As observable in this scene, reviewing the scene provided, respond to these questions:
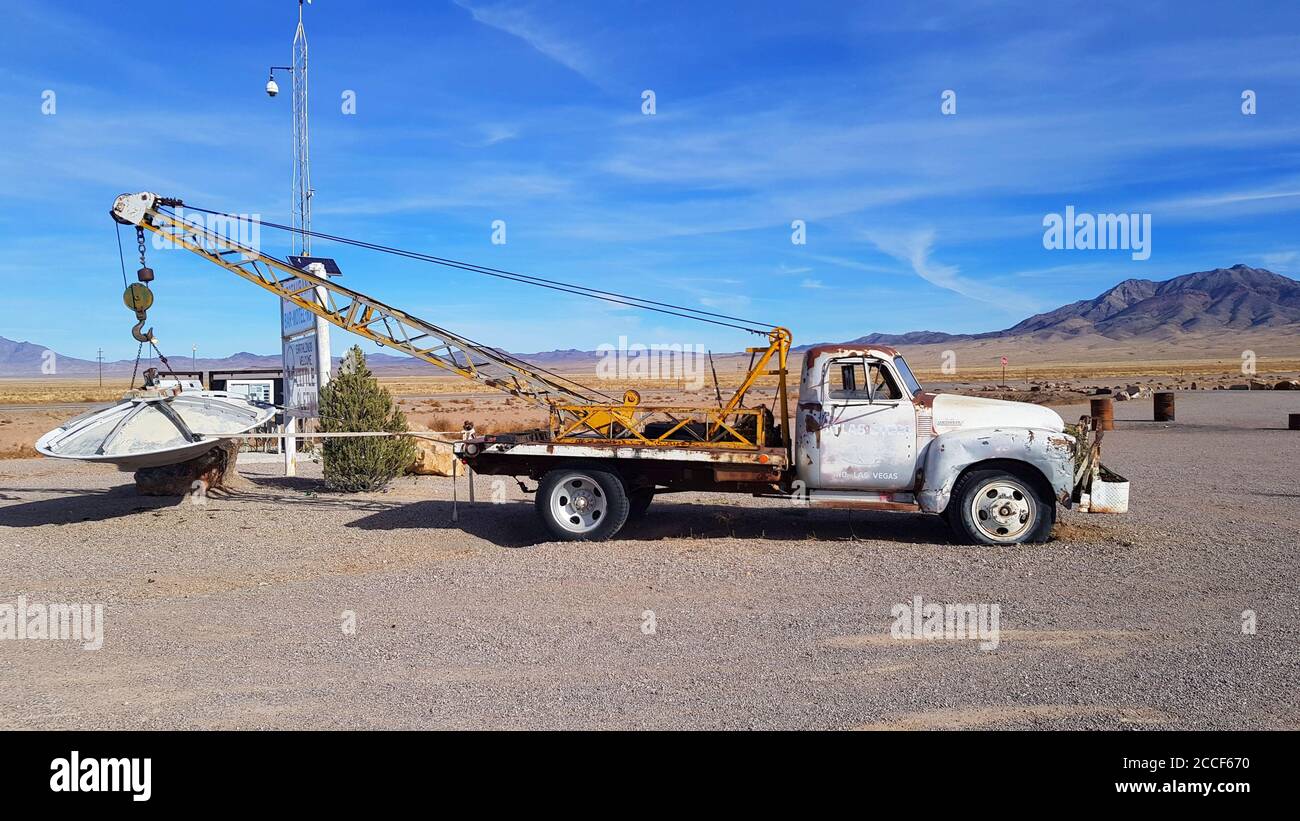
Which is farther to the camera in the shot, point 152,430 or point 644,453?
point 152,430

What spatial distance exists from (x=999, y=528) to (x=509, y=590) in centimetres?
516

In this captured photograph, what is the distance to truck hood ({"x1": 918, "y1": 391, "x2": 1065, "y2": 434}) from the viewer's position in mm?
10070

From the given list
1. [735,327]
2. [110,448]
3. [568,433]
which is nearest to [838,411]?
[735,327]

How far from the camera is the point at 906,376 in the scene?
10.5 meters

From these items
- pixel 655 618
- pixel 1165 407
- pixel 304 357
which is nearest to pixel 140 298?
pixel 304 357

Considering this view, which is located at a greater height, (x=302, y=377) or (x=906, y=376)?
(x=302, y=377)

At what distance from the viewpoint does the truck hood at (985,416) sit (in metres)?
10.1

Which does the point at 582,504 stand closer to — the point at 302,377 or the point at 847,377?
the point at 847,377

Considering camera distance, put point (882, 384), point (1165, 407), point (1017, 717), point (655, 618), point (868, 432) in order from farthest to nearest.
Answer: point (1165, 407)
point (882, 384)
point (868, 432)
point (655, 618)
point (1017, 717)

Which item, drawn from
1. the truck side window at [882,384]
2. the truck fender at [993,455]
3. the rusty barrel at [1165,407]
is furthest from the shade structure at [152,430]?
the rusty barrel at [1165,407]

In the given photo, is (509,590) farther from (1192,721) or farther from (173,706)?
(1192,721)

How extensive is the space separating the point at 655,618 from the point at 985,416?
464 cm

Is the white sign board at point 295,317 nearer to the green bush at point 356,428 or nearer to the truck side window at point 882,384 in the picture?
the green bush at point 356,428

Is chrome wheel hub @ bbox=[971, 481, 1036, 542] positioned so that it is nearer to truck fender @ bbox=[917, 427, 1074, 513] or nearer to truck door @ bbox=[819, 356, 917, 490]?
truck fender @ bbox=[917, 427, 1074, 513]
